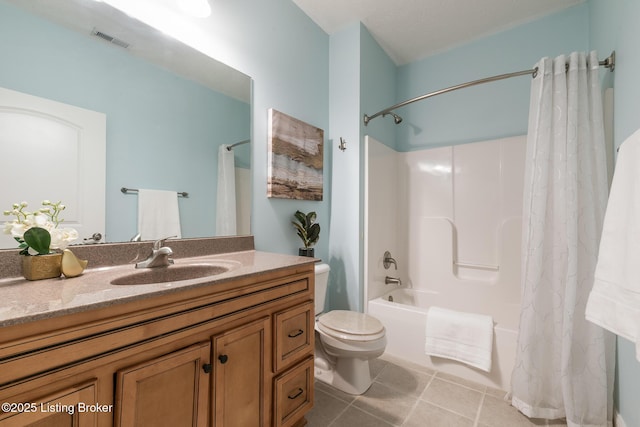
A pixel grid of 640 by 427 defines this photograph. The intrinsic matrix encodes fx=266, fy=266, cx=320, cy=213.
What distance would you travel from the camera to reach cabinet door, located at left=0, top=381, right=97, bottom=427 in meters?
0.54

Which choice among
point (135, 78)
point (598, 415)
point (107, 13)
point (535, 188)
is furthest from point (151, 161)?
point (598, 415)

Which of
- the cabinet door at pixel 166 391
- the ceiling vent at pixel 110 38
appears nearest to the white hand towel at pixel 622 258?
the cabinet door at pixel 166 391

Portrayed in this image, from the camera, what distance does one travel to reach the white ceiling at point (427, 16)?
6.57 ft

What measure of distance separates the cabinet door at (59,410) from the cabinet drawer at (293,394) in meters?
0.64

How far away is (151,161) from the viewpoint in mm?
1248

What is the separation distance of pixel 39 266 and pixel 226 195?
2.69 feet

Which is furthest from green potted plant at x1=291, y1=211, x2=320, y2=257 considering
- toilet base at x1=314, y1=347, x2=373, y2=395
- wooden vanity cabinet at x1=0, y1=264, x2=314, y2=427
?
toilet base at x1=314, y1=347, x2=373, y2=395

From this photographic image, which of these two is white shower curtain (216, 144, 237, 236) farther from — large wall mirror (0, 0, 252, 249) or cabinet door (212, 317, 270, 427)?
cabinet door (212, 317, 270, 427)

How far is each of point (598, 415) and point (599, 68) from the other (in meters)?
1.88

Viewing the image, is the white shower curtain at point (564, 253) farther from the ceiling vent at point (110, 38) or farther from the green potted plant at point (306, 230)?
the ceiling vent at point (110, 38)

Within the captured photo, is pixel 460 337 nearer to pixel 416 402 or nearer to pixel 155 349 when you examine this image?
pixel 416 402

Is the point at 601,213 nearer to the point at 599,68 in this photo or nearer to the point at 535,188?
the point at 535,188

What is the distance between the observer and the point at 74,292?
2.37 ft

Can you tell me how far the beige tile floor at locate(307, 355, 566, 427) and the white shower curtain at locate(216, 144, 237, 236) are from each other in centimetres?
115
